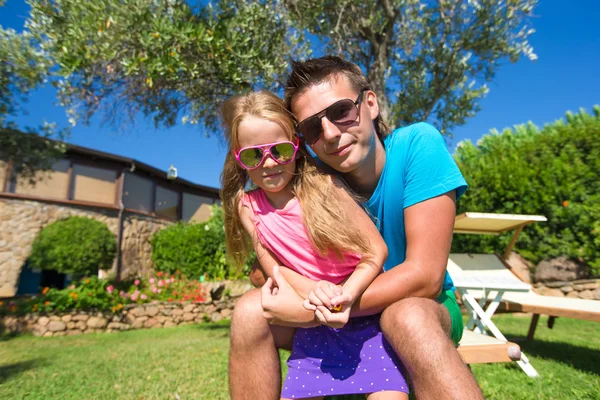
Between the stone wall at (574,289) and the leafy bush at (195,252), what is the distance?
842 centimetres

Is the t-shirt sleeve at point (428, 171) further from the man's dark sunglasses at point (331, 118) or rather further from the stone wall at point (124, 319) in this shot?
the stone wall at point (124, 319)

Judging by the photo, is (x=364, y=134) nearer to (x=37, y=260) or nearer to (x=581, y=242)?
(x=581, y=242)

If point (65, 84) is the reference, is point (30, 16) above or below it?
above

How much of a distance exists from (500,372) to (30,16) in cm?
830

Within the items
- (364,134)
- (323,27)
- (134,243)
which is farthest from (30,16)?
(134,243)

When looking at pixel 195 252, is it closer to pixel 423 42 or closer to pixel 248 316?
pixel 423 42

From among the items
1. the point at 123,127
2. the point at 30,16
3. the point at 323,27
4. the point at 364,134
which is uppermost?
the point at 323,27

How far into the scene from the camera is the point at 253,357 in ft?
6.01

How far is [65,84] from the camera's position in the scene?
6.88m

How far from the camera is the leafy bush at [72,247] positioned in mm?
12195

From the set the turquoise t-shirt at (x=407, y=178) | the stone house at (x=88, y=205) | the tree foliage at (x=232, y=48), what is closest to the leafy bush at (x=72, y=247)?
the stone house at (x=88, y=205)

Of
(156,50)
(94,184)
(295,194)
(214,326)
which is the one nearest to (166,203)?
(94,184)

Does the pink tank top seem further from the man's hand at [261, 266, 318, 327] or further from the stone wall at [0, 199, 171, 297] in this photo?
the stone wall at [0, 199, 171, 297]

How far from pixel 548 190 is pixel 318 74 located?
7.26 m
